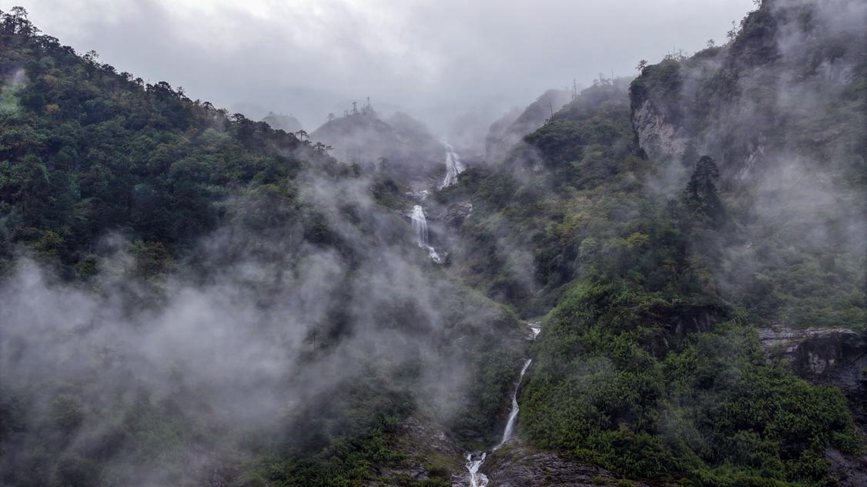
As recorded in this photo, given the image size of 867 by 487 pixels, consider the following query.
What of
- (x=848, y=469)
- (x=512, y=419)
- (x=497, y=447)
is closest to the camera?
(x=848, y=469)

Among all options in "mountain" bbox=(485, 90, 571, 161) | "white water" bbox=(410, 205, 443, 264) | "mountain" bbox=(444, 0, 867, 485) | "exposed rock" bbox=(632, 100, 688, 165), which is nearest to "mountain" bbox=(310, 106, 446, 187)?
"mountain" bbox=(485, 90, 571, 161)

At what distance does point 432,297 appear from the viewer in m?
48.4

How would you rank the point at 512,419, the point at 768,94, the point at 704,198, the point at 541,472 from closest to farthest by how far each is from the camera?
the point at 541,472
the point at 512,419
the point at 704,198
the point at 768,94

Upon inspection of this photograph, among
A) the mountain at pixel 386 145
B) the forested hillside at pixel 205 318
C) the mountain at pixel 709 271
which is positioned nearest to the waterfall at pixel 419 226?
the mountain at pixel 709 271

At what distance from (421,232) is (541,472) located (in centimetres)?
3876

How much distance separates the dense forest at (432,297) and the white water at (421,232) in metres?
1.61

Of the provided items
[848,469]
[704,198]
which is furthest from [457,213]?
[848,469]

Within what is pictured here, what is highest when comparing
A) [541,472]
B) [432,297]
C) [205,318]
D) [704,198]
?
[704,198]

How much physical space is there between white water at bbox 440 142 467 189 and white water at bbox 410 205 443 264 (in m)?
19.3

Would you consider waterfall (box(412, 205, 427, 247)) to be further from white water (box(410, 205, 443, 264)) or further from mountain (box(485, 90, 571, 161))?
mountain (box(485, 90, 571, 161))

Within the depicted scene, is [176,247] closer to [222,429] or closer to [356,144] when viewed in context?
[222,429]

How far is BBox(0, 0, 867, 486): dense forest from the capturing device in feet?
103

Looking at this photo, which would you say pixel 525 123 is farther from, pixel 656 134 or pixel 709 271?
pixel 709 271

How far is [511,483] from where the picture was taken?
103ft
